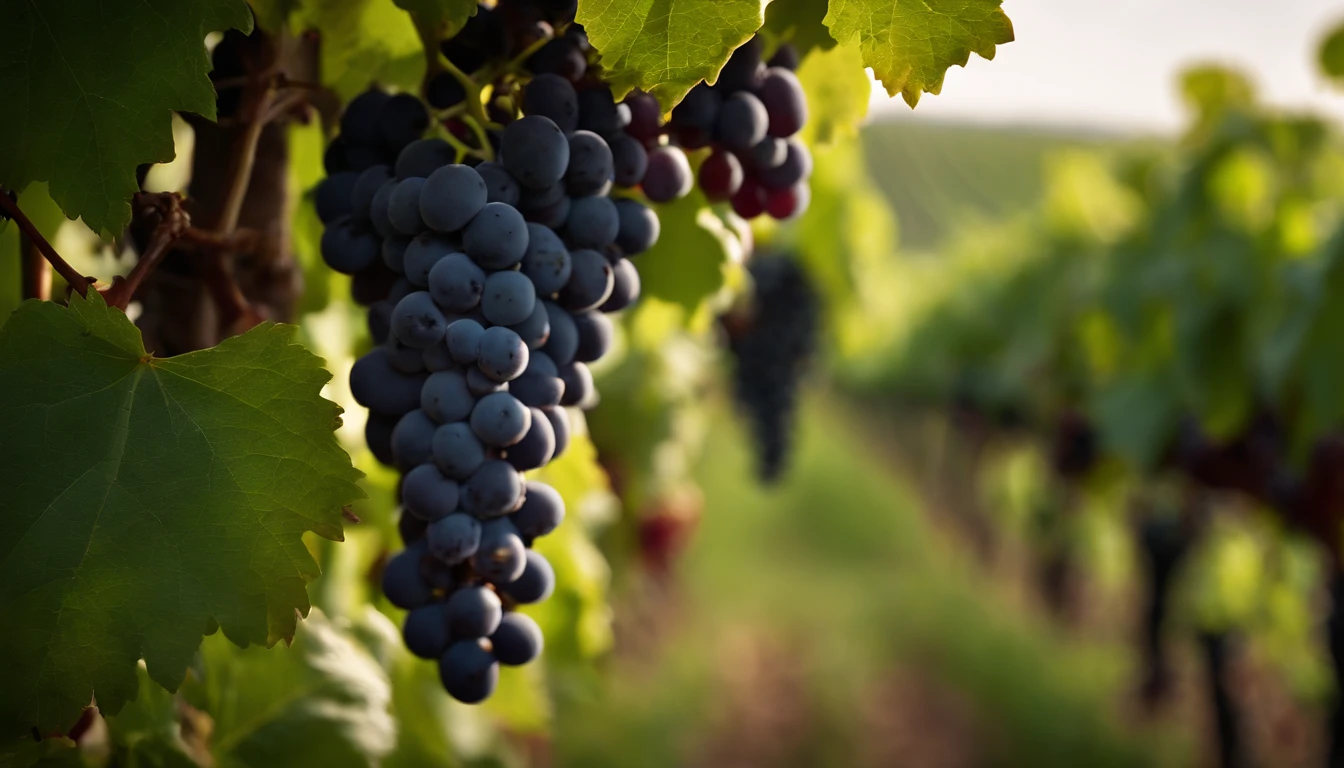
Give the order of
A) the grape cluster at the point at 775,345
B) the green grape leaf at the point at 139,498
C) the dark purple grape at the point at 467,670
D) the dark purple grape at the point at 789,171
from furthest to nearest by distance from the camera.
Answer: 1. the grape cluster at the point at 775,345
2. the dark purple grape at the point at 789,171
3. the dark purple grape at the point at 467,670
4. the green grape leaf at the point at 139,498

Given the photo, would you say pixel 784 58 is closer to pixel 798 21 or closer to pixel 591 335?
pixel 798 21

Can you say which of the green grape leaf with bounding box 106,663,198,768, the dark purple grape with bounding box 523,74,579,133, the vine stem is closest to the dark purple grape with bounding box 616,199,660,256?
the dark purple grape with bounding box 523,74,579,133

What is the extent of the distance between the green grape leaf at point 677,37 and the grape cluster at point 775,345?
323cm

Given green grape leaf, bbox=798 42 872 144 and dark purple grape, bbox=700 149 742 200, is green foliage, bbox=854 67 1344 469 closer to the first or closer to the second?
green grape leaf, bbox=798 42 872 144

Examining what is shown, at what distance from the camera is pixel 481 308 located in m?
0.93

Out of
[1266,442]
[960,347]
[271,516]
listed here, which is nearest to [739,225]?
[271,516]

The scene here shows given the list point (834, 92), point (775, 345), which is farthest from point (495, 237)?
point (775, 345)

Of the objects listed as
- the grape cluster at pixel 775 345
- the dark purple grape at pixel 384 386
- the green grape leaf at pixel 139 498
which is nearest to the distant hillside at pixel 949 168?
the grape cluster at pixel 775 345

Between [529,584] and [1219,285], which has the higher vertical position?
[1219,285]

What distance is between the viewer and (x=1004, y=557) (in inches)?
451

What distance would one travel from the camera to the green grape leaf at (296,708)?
130cm

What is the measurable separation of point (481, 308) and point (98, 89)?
1.14 feet

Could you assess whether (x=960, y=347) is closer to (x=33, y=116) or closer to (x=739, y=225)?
(x=739, y=225)

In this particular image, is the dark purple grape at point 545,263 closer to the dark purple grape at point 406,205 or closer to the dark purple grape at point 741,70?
the dark purple grape at point 406,205
